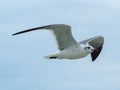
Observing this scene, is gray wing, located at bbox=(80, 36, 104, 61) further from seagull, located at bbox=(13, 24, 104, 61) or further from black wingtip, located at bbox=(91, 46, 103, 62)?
seagull, located at bbox=(13, 24, 104, 61)

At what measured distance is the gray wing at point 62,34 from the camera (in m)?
27.9

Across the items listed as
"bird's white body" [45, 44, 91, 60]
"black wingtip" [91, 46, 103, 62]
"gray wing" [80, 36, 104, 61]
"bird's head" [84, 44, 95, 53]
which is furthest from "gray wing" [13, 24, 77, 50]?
"black wingtip" [91, 46, 103, 62]

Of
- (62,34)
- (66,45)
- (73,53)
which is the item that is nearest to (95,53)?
(66,45)

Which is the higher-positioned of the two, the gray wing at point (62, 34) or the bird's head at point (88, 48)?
the gray wing at point (62, 34)

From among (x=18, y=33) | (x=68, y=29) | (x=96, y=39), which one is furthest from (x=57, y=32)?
(x=96, y=39)

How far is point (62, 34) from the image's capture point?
28922 mm

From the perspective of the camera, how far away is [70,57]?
2861cm

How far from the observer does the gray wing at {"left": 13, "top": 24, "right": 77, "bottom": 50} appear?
1098 inches

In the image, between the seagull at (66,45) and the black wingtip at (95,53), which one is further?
the black wingtip at (95,53)

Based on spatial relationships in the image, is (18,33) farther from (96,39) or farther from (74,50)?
(96,39)

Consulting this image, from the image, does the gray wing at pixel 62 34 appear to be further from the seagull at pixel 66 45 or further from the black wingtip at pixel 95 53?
the black wingtip at pixel 95 53

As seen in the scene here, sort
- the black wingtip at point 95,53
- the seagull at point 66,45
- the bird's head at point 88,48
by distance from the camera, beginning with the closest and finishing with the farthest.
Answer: the seagull at point 66,45 → the bird's head at point 88,48 → the black wingtip at point 95,53

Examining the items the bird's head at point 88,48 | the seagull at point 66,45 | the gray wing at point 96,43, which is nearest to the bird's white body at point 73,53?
the seagull at point 66,45

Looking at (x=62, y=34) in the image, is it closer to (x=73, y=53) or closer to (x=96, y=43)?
(x=73, y=53)
